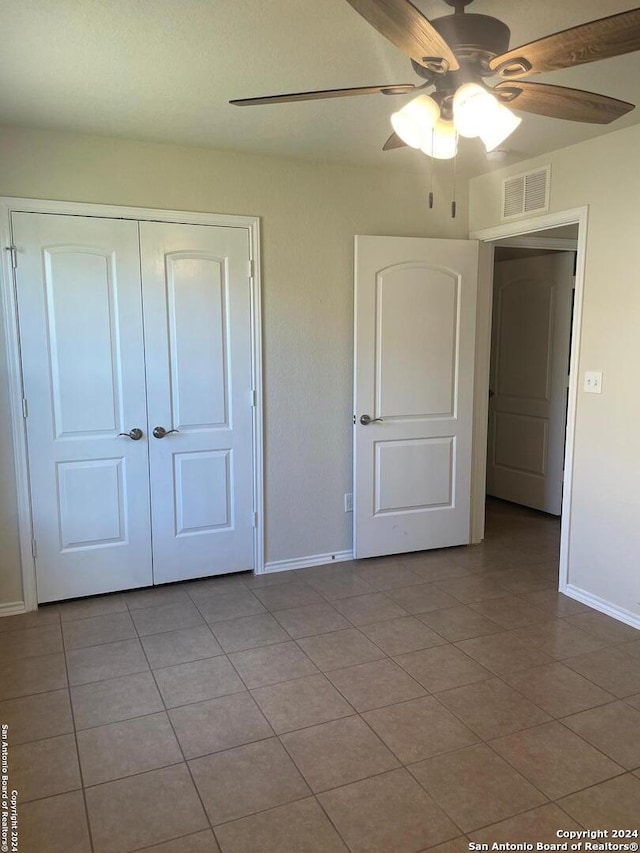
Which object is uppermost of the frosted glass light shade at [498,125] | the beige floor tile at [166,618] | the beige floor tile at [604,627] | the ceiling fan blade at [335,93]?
the ceiling fan blade at [335,93]

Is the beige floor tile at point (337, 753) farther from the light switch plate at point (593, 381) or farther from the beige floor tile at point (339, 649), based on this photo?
the light switch plate at point (593, 381)

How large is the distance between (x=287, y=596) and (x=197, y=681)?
0.95 meters

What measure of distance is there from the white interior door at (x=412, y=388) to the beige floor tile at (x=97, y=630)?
152cm

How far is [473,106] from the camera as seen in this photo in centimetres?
172

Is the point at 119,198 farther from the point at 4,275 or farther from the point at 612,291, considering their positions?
the point at 612,291

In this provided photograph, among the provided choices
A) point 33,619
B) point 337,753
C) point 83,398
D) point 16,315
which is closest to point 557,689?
point 337,753

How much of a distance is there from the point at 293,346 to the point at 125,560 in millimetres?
1597

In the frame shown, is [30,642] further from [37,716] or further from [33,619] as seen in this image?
[37,716]

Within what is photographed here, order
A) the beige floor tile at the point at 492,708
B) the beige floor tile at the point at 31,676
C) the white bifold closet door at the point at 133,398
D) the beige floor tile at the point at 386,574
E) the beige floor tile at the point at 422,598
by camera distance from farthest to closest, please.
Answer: the beige floor tile at the point at 386,574, the beige floor tile at the point at 422,598, the white bifold closet door at the point at 133,398, the beige floor tile at the point at 31,676, the beige floor tile at the point at 492,708

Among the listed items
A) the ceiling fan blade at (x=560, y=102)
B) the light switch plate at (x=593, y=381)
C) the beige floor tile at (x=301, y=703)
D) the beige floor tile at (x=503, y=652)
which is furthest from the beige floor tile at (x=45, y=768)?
the light switch plate at (x=593, y=381)

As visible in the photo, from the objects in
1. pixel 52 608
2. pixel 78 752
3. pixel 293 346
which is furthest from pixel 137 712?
pixel 293 346

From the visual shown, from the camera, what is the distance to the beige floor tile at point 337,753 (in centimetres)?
208

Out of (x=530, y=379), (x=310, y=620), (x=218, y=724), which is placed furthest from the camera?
(x=530, y=379)

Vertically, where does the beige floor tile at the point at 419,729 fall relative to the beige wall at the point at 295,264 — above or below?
below
